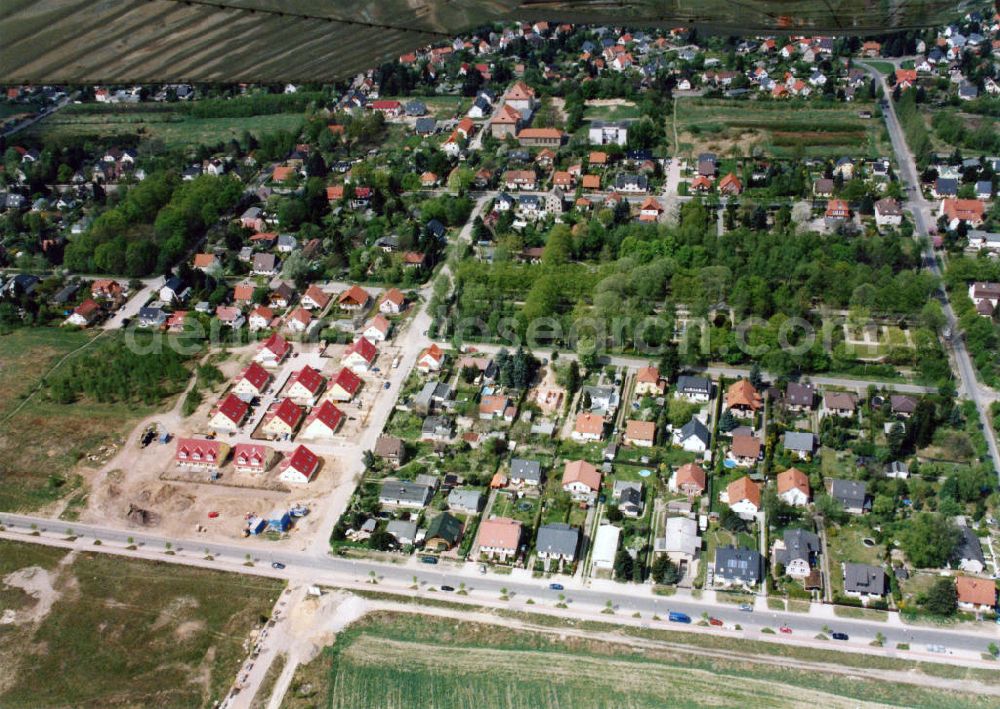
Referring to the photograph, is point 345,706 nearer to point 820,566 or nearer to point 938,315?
point 820,566

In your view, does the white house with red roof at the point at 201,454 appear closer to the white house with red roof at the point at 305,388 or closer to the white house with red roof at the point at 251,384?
the white house with red roof at the point at 251,384

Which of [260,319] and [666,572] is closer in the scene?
[666,572]

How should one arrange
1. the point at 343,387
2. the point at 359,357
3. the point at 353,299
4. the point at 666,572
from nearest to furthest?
the point at 666,572
the point at 343,387
the point at 359,357
the point at 353,299

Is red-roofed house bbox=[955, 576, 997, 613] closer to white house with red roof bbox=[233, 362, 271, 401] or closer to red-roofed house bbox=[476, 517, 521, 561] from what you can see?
red-roofed house bbox=[476, 517, 521, 561]

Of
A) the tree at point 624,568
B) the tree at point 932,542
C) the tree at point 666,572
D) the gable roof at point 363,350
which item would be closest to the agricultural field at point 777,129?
the gable roof at point 363,350

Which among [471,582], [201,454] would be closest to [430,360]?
[201,454]

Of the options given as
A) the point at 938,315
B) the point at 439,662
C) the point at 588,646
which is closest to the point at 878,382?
the point at 938,315

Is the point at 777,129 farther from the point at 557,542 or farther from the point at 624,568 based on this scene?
the point at 624,568
